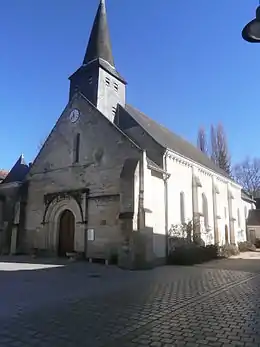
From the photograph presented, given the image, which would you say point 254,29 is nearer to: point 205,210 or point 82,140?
point 82,140

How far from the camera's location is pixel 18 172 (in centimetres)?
2777

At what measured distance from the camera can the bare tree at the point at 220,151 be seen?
44906 millimetres

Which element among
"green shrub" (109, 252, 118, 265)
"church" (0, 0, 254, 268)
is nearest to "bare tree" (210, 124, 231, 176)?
"church" (0, 0, 254, 268)

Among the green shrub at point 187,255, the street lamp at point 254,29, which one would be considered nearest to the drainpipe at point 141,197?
the green shrub at point 187,255

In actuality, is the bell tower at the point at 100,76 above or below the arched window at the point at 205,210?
above

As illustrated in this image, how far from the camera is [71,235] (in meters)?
20.2

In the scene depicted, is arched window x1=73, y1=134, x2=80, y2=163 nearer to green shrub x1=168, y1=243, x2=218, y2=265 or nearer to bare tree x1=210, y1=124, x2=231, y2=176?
green shrub x1=168, y1=243, x2=218, y2=265

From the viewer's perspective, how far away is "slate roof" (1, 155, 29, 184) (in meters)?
27.0

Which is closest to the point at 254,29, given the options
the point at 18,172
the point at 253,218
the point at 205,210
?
the point at 205,210

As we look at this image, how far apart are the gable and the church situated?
6cm

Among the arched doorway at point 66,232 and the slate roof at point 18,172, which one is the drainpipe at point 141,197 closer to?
the arched doorway at point 66,232

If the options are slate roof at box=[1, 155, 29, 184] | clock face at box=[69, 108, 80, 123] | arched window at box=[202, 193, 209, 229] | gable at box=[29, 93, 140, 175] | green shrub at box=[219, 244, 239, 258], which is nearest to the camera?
gable at box=[29, 93, 140, 175]

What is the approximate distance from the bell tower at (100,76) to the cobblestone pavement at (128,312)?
14.6m

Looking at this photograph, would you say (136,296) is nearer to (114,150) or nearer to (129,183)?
(129,183)
